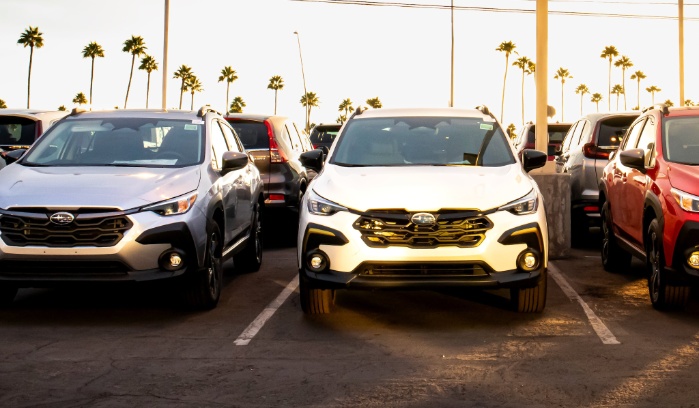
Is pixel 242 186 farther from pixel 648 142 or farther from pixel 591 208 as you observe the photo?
pixel 591 208

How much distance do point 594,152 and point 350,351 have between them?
7777 millimetres

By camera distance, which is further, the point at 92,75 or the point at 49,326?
the point at 92,75

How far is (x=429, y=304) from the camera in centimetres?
963

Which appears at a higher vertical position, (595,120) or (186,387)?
(595,120)

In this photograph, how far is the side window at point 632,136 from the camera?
11.1 metres

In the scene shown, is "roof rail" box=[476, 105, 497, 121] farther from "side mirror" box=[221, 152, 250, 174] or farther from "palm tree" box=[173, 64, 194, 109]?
"palm tree" box=[173, 64, 194, 109]

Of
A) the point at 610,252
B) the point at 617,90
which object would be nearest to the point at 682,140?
the point at 610,252

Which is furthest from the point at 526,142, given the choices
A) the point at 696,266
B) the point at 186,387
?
the point at 186,387

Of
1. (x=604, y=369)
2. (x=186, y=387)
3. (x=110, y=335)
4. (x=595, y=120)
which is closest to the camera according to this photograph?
(x=186, y=387)

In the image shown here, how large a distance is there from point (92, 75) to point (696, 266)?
95.7m

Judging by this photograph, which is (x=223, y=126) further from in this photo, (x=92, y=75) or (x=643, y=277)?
(x=92, y=75)

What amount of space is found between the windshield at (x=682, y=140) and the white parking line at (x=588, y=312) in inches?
59.7

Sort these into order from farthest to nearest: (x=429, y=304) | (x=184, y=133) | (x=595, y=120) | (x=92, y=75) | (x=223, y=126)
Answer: (x=92, y=75) → (x=595, y=120) → (x=223, y=126) → (x=184, y=133) → (x=429, y=304)

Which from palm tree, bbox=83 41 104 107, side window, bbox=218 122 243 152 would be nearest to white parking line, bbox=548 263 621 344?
side window, bbox=218 122 243 152
